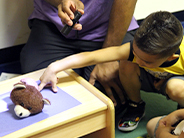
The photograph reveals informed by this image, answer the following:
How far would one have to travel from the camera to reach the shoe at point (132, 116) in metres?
1.12

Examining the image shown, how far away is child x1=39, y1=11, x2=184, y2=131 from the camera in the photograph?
0.86m

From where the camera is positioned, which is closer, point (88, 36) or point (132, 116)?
point (132, 116)

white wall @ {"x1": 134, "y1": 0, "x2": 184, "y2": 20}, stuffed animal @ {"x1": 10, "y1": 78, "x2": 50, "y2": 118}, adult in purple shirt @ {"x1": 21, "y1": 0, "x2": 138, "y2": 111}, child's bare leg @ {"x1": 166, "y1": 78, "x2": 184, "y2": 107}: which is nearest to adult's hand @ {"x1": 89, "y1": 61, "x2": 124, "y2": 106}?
adult in purple shirt @ {"x1": 21, "y1": 0, "x2": 138, "y2": 111}

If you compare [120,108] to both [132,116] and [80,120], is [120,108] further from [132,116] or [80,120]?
[80,120]

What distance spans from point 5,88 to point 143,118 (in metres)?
0.70

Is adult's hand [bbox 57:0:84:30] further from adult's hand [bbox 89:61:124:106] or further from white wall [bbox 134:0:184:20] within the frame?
white wall [bbox 134:0:184:20]

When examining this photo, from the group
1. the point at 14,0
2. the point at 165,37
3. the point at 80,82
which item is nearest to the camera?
the point at 165,37

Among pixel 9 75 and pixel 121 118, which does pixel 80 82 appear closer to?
pixel 121 118

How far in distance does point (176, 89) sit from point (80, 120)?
0.45 m

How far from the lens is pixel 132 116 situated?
1.16 meters

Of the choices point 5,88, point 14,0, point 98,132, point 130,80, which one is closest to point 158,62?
point 130,80

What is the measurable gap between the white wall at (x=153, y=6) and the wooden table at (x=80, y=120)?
40.9 inches

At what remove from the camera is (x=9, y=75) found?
4.86ft

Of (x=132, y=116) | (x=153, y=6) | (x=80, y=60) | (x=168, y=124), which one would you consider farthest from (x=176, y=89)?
(x=153, y=6)
